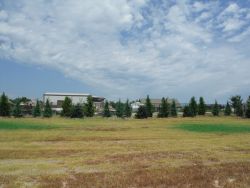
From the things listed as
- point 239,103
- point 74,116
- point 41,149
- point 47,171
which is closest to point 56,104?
point 74,116

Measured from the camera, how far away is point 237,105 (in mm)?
135625

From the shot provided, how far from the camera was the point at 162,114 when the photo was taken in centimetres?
12219

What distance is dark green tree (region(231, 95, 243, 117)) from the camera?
429 feet

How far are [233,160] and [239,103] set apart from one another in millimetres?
116505

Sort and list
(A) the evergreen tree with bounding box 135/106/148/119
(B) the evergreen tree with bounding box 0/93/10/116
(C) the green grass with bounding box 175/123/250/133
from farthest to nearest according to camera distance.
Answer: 1. (A) the evergreen tree with bounding box 135/106/148/119
2. (B) the evergreen tree with bounding box 0/93/10/116
3. (C) the green grass with bounding box 175/123/250/133

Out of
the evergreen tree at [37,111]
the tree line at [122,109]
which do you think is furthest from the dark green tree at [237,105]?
A: the evergreen tree at [37,111]

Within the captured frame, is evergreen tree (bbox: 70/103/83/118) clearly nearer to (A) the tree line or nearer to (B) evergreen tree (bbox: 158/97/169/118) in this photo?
(A) the tree line

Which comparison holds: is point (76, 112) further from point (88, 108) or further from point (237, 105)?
point (237, 105)

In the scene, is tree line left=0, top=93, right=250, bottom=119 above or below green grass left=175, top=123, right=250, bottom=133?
above

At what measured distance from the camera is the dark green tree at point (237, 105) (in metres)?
131

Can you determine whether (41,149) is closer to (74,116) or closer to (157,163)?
(157,163)

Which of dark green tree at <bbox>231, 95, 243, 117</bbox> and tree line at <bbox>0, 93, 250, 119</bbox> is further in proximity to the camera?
dark green tree at <bbox>231, 95, 243, 117</bbox>

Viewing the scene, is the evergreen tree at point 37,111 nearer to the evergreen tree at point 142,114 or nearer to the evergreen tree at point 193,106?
the evergreen tree at point 142,114

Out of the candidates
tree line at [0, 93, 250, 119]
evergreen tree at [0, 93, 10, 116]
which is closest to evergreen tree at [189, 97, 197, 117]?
tree line at [0, 93, 250, 119]
